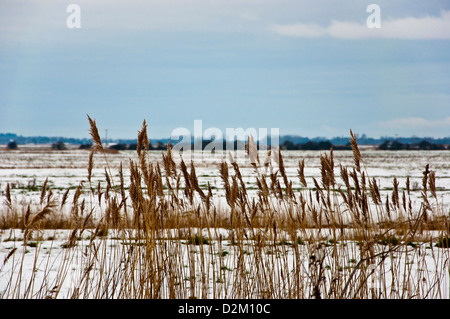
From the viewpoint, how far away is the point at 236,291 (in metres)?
3.70

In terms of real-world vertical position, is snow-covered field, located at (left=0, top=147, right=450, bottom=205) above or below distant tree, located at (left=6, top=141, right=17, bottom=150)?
below

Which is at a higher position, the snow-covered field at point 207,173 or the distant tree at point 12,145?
the distant tree at point 12,145

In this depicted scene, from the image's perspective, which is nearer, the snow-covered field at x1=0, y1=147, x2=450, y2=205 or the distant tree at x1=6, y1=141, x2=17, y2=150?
the snow-covered field at x1=0, y1=147, x2=450, y2=205

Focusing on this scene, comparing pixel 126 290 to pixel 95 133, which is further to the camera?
pixel 126 290

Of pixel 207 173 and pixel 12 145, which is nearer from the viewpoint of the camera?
pixel 207 173

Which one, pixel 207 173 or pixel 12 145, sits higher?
pixel 12 145

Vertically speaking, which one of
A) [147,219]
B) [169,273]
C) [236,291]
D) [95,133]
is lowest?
[236,291]

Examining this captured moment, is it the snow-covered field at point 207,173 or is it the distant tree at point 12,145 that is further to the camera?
the distant tree at point 12,145
